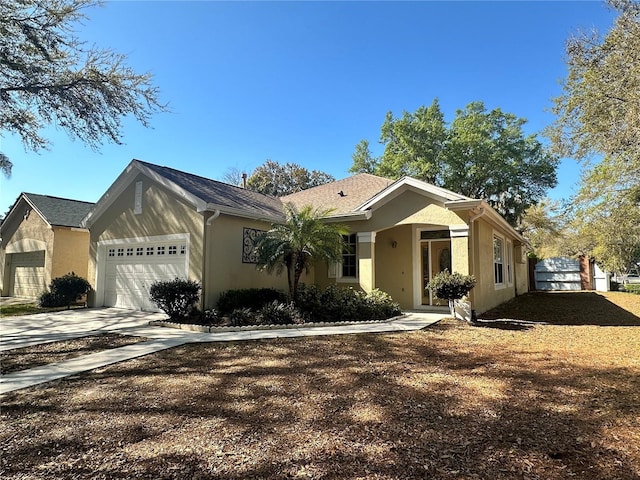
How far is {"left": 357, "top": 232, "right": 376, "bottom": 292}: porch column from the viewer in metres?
12.5

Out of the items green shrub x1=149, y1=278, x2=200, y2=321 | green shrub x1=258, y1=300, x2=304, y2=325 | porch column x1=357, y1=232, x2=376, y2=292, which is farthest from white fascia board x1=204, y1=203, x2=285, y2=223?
green shrub x1=258, y1=300, x2=304, y2=325

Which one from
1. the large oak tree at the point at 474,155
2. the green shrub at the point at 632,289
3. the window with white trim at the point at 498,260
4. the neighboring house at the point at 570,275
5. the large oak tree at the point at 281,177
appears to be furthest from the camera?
the large oak tree at the point at 281,177

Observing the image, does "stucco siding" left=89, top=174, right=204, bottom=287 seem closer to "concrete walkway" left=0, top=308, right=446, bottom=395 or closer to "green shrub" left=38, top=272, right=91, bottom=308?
"green shrub" left=38, top=272, right=91, bottom=308

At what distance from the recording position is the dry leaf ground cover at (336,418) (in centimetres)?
299

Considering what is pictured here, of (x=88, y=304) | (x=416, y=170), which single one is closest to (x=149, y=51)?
(x=88, y=304)

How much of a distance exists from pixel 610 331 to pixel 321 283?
876 centimetres

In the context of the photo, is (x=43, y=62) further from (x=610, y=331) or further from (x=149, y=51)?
(x=610, y=331)

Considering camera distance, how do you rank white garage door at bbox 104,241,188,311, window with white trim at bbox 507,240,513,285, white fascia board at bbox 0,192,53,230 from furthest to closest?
window with white trim at bbox 507,240,513,285
white fascia board at bbox 0,192,53,230
white garage door at bbox 104,241,188,311

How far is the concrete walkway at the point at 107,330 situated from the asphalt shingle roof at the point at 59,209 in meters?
6.60

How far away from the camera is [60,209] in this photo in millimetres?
18625

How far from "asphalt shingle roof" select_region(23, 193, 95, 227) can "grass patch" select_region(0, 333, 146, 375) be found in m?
11.4

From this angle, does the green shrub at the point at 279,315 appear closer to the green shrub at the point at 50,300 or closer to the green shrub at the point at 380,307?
the green shrub at the point at 380,307

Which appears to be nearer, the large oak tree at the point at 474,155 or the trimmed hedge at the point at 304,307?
the trimmed hedge at the point at 304,307

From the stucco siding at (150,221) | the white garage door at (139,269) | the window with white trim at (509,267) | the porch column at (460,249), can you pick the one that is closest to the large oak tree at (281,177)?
the window with white trim at (509,267)
